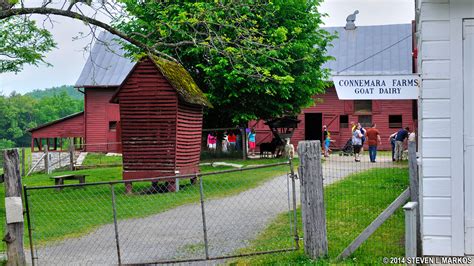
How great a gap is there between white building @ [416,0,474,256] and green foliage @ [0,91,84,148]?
319 ft

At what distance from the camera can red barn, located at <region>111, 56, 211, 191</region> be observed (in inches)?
764

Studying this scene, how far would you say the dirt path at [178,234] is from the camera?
10.2 m

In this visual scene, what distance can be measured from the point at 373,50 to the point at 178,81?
31.3 m

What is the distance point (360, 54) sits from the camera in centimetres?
4853

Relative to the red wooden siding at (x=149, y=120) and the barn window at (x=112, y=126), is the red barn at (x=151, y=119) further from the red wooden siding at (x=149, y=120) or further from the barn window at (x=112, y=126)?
the barn window at (x=112, y=126)

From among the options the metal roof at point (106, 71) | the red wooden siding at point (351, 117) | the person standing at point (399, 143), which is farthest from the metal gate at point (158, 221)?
the metal roof at point (106, 71)

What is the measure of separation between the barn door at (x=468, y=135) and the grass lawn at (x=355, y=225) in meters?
1.14

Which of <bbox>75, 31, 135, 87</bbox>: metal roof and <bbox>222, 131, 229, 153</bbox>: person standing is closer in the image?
<bbox>222, 131, 229, 153</bbox>: person standing

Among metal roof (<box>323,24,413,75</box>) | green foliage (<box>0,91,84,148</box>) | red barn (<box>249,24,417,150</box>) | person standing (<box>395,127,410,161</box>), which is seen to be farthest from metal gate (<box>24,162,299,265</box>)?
green foliage (<box>0,91,84,148</box>)

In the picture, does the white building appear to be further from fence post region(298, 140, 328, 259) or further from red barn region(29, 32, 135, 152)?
red barn region(29, 32, 135, 152)

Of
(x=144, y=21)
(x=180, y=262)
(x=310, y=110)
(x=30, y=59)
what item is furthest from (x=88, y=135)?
(x=180, y=262)

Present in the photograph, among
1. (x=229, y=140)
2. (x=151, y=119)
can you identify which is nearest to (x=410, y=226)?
(x=151, y=119)

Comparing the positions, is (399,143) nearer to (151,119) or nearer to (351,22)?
(151,119)

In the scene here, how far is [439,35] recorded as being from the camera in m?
7.89
